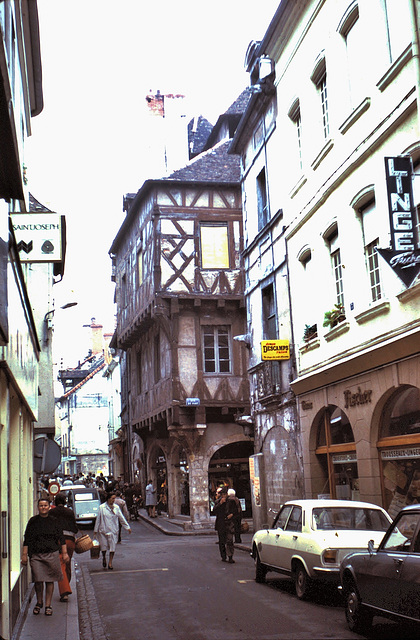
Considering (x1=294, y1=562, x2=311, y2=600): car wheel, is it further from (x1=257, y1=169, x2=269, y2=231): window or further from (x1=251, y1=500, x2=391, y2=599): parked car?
→ (x1=257, y1=169, x2=269, y2=231): window

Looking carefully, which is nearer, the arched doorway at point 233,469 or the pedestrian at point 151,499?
the arched doorway at point 233,469

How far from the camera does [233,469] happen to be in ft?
99.1

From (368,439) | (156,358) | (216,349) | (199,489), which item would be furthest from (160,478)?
(368,439)

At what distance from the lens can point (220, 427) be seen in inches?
A: 1169

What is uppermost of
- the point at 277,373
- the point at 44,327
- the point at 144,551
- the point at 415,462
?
the point at 44,327

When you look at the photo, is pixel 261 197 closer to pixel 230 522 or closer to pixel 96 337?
pixel 230 522

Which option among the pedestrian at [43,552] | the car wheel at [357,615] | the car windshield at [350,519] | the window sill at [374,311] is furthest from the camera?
the window sill at [374,311]

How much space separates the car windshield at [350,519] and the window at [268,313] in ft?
33.4

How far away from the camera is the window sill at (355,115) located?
1428 centimetres

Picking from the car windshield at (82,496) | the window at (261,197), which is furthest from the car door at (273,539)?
the car windshield at (82,496)

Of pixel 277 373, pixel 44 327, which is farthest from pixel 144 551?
pixel 44 327

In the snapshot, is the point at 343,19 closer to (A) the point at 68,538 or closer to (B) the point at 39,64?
(B) the point at 39,64

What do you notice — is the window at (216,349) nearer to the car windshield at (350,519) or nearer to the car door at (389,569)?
the car windshield at (350,519)

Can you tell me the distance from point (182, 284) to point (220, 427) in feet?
18.0
